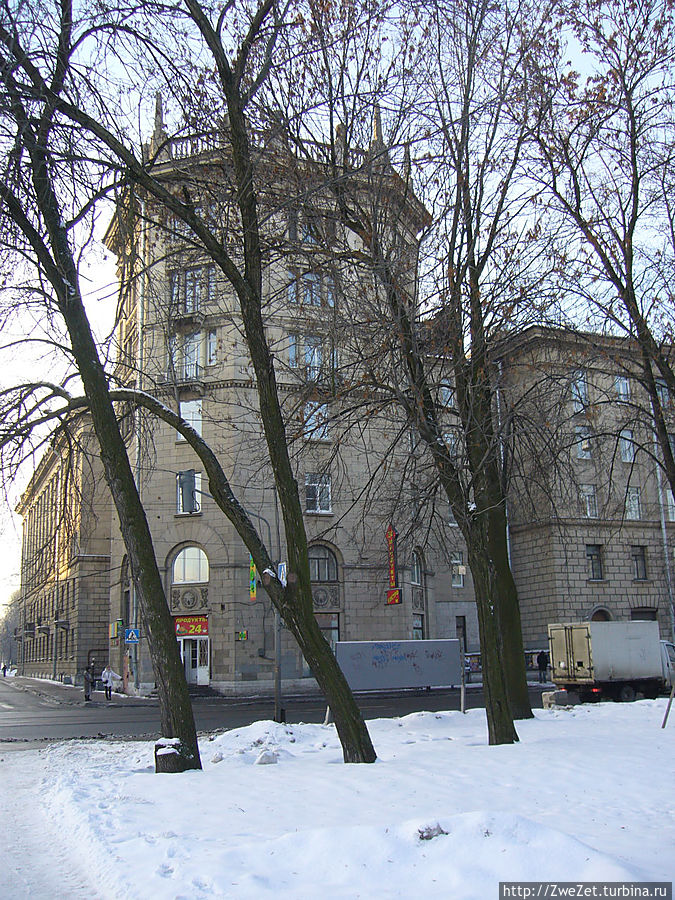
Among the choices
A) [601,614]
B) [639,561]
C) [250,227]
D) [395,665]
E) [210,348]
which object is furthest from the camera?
[639,561]

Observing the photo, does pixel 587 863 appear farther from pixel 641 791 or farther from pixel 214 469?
pixel 214 469

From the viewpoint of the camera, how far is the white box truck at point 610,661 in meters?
26.2

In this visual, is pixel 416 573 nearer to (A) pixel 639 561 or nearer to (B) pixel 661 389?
(A) pixel 639 561

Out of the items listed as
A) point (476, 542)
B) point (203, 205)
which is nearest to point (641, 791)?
point (476, 542)

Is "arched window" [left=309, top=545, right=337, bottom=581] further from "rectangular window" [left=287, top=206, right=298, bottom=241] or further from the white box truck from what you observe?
"rectangular window" [left=287, top=206, right=298, bottom=241]

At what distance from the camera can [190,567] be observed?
3628 centimetres

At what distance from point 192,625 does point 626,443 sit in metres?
21.0

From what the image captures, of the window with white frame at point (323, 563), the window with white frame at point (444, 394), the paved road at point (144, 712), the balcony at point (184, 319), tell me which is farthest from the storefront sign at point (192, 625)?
the balcony at point (184, 319)

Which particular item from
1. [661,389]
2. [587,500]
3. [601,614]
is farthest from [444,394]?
[601,614]

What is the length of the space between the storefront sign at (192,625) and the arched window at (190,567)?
1.62 meters

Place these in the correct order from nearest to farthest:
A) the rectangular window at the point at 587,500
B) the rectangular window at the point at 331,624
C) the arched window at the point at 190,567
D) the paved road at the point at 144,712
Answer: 1. the rectangular window at the point at 587,500
2. the paved road at the point at 144,712
3. the arched window at the point at 190,567
4. the rectangular window at the point at 331,624

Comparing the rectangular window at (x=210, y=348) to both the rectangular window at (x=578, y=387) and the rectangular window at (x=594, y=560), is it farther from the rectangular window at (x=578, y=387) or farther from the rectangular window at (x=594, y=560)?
the rectangular window at (x=594, y=560)

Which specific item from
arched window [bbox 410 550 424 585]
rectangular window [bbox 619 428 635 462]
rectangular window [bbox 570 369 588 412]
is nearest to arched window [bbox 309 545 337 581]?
arched window [bbox 410 550 424 585]

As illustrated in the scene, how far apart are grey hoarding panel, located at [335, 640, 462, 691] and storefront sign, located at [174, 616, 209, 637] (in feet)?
45.4
